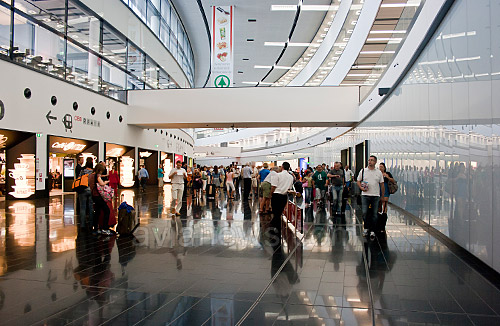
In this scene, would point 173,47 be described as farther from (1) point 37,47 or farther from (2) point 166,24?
(1) point 37,47

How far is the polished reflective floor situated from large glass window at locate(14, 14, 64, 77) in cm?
815

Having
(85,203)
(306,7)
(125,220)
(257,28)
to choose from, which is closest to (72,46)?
(85,203)

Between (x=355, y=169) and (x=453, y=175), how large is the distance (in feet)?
46.8

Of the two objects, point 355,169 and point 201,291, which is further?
point 355,169

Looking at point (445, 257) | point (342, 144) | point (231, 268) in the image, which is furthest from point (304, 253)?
point (342, 144)

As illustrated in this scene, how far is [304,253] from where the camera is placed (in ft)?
22.2

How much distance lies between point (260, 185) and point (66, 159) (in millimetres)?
12773

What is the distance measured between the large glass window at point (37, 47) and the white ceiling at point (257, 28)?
1243cm

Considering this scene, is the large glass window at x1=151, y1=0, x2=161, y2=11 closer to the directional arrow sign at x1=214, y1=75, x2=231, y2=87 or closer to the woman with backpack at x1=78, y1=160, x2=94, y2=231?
the directional arrow sign at x1=214, y1=75, x2=231, y2=87

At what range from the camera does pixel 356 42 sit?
68.5 ft

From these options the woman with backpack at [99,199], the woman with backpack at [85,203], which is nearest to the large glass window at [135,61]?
the woman with backpack at [85,203]

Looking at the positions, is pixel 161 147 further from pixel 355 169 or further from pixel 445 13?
pixel 445 13

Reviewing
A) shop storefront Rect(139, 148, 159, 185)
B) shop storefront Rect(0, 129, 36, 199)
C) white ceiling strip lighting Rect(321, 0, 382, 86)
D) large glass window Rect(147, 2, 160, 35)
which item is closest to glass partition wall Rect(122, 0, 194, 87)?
large glass window Rect(147, 2, 160, 35)

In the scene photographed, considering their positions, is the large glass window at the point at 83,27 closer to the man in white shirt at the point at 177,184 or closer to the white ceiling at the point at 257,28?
the white ceiling at the point at 257,28
